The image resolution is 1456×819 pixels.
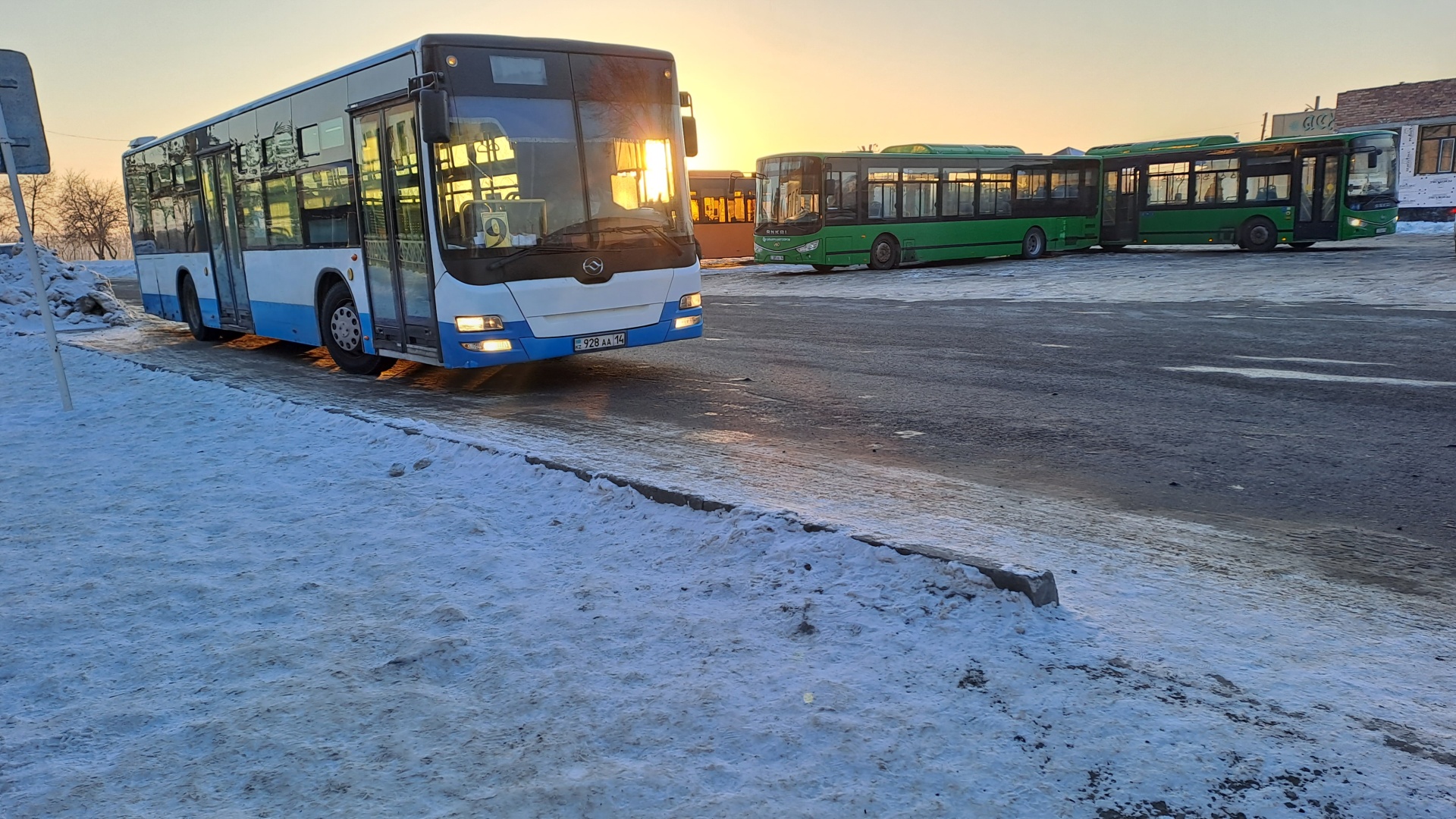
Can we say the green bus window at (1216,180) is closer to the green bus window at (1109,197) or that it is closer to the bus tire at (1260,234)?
the bus tire at (1260,234)

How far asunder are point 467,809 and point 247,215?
12063mm

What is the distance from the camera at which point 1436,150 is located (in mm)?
46875

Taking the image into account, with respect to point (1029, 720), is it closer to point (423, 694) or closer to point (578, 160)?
point (423, 694)

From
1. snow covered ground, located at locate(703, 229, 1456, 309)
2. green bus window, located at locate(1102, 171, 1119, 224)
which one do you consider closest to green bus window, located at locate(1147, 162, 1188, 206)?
green bus window, located at locate(1102, 171, 1119, 224)

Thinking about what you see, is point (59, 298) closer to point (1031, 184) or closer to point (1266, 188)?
point (1031, 184)

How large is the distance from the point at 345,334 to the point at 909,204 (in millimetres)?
20326

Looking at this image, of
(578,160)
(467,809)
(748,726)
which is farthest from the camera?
(578,160)

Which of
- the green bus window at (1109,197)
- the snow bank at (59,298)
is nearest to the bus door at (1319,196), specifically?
the green bus window at (1109,197)

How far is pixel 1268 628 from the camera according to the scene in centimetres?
330

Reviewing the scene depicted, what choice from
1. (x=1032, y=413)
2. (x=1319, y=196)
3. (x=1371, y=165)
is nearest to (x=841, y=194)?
(x=1319, y=196)

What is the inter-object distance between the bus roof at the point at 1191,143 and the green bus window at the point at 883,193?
8.79 m

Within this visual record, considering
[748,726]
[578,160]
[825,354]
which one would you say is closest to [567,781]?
[748,726]

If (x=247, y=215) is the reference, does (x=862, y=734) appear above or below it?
below

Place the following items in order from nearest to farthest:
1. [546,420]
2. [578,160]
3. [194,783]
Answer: [194,783]
[546,420]
[578,160]
